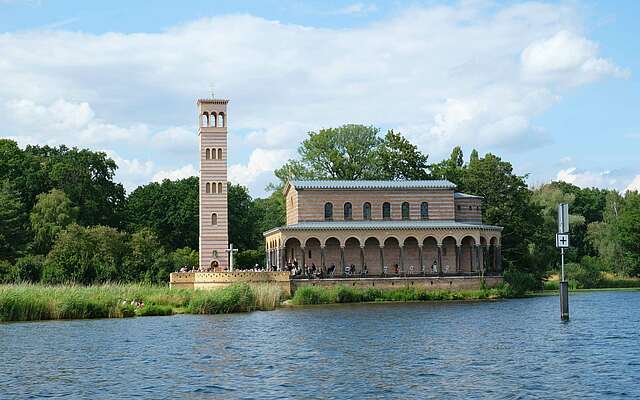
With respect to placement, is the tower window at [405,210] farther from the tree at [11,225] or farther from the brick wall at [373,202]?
the tree at [11,225]

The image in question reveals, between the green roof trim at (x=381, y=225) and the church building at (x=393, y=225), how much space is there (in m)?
0.08

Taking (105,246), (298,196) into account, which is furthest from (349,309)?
(105,246)

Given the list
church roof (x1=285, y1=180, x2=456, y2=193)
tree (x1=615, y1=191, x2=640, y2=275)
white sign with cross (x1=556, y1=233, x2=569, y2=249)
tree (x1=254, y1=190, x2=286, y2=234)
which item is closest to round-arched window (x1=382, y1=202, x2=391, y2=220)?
church roof (x1=285, y1=180, x2=456, y2=193)

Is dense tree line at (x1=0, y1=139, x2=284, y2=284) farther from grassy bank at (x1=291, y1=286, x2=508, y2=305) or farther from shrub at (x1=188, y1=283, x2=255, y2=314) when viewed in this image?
shrub at (x1=188, y1=283, x2=255, y2=314)

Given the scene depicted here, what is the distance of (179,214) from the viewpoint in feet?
278

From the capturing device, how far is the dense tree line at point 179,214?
225 feet

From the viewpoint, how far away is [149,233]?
7556cm

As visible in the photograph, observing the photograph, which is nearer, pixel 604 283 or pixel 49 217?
pixel 49 217

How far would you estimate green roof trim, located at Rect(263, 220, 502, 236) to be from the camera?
224 ft

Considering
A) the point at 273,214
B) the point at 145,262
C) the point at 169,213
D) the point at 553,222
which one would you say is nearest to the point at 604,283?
the point at 553,222

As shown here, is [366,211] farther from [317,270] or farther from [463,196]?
[463,196]

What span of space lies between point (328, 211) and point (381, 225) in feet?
14.6

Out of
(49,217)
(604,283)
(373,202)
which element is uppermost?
(373,202)

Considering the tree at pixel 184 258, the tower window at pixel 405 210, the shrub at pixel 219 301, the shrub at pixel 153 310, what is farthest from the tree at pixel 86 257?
the tower window at pixel 405 210
